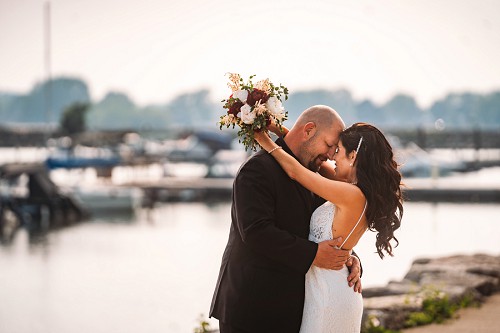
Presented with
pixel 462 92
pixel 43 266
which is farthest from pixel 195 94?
pixel 43 266

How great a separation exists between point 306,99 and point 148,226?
146414 millimetres

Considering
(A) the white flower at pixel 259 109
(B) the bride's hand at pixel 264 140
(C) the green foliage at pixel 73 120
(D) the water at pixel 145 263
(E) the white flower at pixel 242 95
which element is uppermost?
(E) the white flower at pixel 242 95

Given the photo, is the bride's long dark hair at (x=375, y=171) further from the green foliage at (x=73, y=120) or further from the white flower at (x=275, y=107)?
the green foliage at (x=73, y=120)

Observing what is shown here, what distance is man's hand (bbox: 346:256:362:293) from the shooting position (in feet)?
14.2

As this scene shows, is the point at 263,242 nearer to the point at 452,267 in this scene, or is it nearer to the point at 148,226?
the point at 452,267

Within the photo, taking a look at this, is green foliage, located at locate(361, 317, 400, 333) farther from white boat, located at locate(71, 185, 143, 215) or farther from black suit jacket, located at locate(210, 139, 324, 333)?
white boat, located at locate(71, 185, 143, 215)

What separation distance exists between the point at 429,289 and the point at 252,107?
4.98 metres

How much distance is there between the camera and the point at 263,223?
404 cm

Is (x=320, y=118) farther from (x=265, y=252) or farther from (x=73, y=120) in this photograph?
(x=73, y=120)

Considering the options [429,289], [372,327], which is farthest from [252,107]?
[429,289]

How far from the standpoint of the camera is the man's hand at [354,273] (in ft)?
14.2

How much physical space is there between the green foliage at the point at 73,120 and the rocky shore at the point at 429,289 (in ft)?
236

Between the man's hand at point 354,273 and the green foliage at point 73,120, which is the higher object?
the man's hand at point 354,273

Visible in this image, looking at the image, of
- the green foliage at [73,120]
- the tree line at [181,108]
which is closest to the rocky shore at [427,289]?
the green foliage at [73,120]
